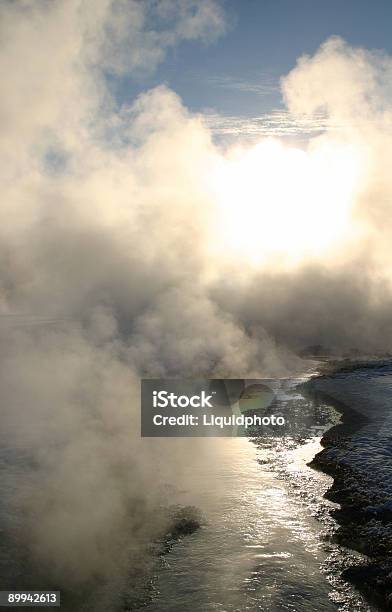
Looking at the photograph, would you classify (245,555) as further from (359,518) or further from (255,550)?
(359,518)

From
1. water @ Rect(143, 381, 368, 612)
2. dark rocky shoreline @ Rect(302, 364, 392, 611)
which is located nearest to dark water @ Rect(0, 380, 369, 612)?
water @ Rect(143, 381, 368, 612)

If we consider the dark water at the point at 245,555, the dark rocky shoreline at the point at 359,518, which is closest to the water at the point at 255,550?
the dark water at the point at 245,555

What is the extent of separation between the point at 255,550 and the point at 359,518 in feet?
12.0

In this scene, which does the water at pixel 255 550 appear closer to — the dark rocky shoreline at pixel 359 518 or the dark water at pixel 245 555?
the dark water at pixel 245 555

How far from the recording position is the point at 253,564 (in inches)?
424

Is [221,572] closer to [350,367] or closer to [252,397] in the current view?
[252,397]

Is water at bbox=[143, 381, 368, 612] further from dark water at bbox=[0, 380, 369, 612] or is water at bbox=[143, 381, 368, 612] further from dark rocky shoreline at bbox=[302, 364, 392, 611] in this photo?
dark rocky shoreline at bbox=[302, 364, 392, 611]

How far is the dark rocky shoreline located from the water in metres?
0.41

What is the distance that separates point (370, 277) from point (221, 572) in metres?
44.1

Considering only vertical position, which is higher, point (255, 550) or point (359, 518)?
point (359, 518)

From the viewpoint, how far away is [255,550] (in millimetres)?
11312

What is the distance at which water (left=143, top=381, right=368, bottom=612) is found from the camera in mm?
9641

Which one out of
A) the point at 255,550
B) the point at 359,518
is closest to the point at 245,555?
the point at 255,550

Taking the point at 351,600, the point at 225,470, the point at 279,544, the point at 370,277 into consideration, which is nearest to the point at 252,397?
the point at 225,470
